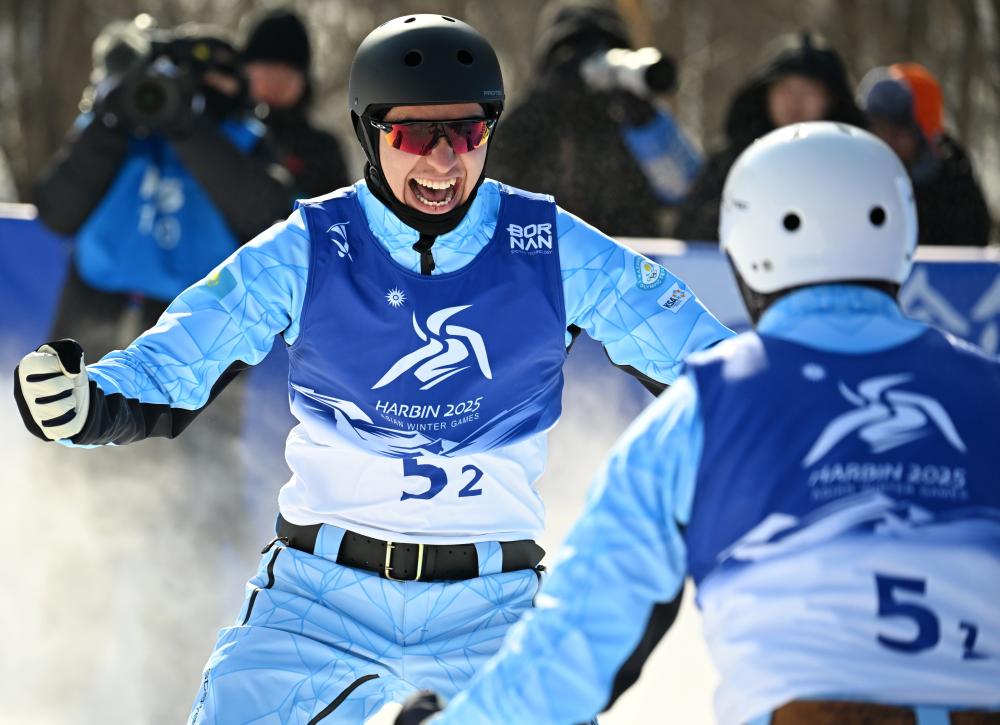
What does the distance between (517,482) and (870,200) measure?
52.4 inches

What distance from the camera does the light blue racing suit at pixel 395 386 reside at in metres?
3.39

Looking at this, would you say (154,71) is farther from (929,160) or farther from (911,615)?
(911,615)

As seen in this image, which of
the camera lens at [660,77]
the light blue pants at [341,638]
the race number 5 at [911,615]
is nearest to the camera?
the race number 5 at [911,615]

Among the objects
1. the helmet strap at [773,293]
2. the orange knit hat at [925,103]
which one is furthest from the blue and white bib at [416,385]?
the orange knit hat at [925,103]

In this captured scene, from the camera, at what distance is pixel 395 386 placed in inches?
138

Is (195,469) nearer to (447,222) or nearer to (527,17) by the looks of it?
(447,222)

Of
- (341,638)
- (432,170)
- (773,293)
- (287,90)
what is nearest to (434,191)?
(432,170)

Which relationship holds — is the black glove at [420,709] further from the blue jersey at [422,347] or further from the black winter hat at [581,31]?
the black winter hat at [581,31]

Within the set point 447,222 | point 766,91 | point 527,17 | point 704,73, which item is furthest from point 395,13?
point 447,222

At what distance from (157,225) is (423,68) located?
2.52 m

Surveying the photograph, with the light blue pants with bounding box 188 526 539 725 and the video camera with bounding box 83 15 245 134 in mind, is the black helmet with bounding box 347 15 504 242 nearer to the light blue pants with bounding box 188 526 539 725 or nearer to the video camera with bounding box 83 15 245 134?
the light blue pants with bounding box 188 526 539 725

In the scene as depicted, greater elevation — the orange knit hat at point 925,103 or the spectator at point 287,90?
the spectator at point 287,90

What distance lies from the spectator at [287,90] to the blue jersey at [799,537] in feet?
13.7

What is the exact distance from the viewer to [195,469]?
6.28m
